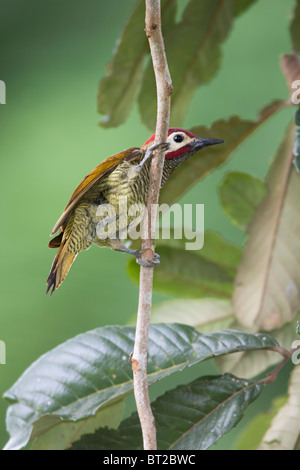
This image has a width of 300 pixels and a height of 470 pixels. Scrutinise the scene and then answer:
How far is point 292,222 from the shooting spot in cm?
122

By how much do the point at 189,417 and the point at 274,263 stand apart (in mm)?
364

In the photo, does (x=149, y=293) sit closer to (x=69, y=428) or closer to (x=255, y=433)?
(x=69, y=428)

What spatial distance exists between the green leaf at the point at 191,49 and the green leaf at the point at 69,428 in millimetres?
584

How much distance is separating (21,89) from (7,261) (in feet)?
2.13

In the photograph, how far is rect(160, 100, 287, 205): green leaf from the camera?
1.25 m

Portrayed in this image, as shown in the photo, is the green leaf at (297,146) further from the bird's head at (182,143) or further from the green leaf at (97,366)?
the green leaf at (97,366)

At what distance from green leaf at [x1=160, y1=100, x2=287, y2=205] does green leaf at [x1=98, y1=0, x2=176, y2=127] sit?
0.17 meters

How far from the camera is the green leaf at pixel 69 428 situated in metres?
1.01

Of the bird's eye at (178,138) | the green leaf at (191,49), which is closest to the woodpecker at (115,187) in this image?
the bird's eye at (178,138)

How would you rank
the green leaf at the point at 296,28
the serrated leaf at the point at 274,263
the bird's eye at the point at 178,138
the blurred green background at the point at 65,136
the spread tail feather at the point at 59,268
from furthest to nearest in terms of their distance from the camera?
the blurred green background at the point at 65,136
the green leaf at the point at 296,28
the serrated leaf at the point at 274,263
the bird's eye at the point at 178,138
the spread tail feather at the point at 59,268

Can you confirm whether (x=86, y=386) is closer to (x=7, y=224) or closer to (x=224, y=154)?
(x=224, y=154)

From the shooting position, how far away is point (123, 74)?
1298mm

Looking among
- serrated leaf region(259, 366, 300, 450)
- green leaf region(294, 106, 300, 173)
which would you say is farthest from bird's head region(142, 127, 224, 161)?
serrated leaf region(259, 366, 300, 450)
